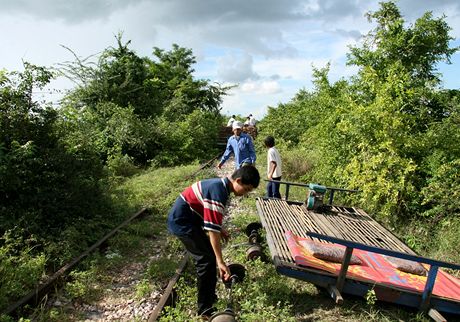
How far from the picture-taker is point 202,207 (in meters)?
A: 4.44

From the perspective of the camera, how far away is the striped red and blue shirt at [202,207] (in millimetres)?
4051

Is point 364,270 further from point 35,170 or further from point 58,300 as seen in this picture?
point 35,170

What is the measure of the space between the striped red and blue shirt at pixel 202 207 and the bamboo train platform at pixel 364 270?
115cm

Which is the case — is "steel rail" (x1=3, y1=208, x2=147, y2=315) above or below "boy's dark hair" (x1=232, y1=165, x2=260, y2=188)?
below

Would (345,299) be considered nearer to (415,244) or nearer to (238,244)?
(238,244)

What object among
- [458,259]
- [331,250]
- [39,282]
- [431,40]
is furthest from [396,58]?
[39,282]

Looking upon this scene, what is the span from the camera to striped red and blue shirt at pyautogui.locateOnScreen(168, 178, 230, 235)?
4051 mm

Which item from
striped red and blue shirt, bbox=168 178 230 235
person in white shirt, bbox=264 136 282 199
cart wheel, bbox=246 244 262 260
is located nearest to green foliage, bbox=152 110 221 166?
person in white shirt, bbox=264 136 282 199

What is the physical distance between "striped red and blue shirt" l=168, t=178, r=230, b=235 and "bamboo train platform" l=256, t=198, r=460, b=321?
115 centimetres

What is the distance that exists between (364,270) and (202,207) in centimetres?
244

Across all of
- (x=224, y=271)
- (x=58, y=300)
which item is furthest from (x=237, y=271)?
(x=58, y=300)

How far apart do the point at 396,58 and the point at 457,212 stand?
16.2 feet

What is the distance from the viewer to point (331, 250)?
547 centimetres

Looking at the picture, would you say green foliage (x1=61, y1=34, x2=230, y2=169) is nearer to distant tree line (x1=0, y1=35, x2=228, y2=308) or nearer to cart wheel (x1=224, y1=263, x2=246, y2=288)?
distant tree line (x1=0, y1=35, x2=228, y2=308)
